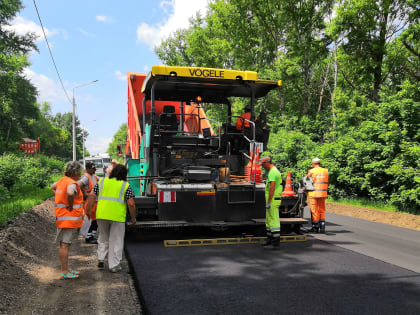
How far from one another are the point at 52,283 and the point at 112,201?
1265 mm

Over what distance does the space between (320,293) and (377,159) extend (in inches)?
392

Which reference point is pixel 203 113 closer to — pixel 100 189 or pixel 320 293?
pixel 100 189

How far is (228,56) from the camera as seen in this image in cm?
2809

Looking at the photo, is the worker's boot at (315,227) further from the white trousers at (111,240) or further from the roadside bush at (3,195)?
the roadside bush at (3,195)

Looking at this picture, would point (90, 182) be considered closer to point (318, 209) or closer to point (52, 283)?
point (52, 283)

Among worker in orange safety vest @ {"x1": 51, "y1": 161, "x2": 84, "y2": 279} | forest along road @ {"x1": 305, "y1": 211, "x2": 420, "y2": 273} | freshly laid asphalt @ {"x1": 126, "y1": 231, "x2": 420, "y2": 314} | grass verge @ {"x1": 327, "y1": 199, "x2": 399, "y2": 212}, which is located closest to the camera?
freshly laid asphalt @ {"x1": 126, "y1": 231, "x2": 420, "y2": 314}

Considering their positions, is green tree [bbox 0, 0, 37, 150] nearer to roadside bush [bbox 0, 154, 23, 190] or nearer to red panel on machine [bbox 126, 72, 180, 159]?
roadside bush [bbox 0, 154, 23, 190]

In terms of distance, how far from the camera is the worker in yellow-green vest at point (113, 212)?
202 inches

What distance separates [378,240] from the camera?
7309 mm

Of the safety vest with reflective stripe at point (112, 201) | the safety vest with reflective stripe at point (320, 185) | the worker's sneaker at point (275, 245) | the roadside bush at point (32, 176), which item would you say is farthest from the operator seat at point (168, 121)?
the roadside bush at point (32, 176)

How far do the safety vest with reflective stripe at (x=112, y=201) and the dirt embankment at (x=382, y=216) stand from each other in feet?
24.5

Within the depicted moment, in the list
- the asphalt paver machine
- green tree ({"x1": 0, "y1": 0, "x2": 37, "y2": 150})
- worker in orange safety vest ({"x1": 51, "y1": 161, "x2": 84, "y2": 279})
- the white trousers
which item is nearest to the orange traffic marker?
the asphalt paver machine

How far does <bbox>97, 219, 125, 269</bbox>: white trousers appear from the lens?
5.10 meters

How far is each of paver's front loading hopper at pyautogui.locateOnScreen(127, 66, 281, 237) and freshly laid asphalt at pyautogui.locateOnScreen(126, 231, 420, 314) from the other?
2.31 feet
